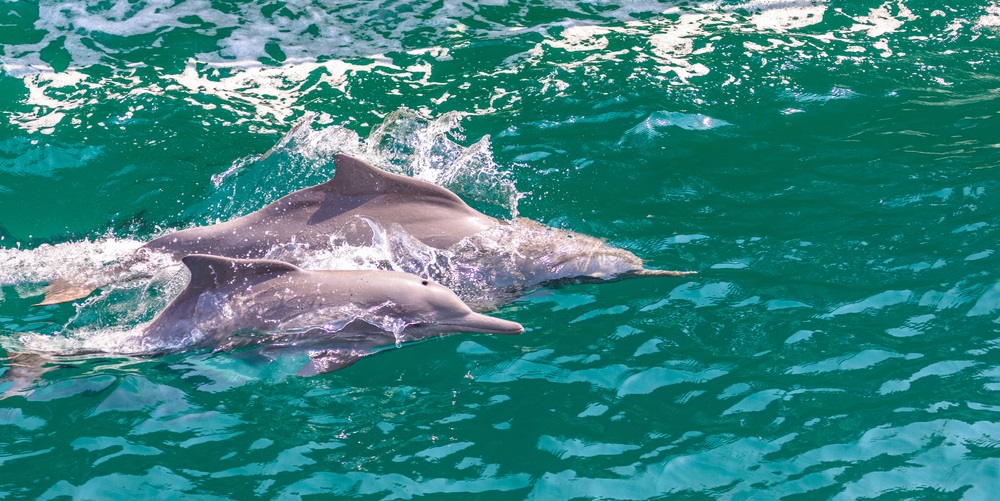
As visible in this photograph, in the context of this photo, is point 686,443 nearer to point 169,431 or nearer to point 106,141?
point 169,431

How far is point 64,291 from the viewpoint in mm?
9156

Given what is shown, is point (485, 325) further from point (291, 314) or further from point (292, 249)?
point (292, 249)

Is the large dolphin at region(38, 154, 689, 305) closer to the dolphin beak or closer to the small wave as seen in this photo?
the dolphin beak

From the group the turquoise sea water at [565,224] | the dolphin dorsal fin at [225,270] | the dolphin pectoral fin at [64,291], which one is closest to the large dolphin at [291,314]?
the dolphin dorsal fin at [225,270]

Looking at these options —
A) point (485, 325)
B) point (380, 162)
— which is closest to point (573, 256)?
point (485, 325)

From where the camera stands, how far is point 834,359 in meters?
7.50

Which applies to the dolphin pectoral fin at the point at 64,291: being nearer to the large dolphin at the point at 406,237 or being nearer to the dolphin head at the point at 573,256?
the large dolphin at the point at 406,237

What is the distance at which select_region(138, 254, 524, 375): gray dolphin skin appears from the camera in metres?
8.00

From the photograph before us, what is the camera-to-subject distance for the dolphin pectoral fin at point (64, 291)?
901cm

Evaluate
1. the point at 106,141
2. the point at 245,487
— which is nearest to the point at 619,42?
the point at 106,141

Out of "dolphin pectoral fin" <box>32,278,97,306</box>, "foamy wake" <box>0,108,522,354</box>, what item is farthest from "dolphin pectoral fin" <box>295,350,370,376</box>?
"dolphin pectoral fin" <box>32,278,97,306</box>

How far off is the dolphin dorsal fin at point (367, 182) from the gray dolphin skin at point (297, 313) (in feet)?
5.12

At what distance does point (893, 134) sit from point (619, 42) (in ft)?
15.4

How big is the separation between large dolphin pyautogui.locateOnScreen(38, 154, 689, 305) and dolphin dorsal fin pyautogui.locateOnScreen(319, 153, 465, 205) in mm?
10
